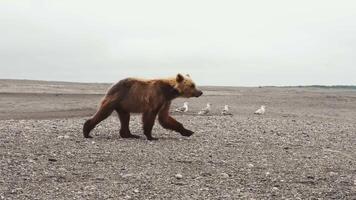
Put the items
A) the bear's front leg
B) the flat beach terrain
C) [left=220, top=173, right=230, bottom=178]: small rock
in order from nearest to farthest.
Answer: the flat beach terrain
[left=220, top=173, right=230, bottom=178]: small rock
the bear's front leg

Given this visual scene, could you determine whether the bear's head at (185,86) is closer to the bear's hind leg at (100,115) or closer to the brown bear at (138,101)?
the brown bear at (138,101)

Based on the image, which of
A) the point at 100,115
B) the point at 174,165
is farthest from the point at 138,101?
the point at 174,165

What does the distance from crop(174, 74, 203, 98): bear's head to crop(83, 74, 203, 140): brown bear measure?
0.05m

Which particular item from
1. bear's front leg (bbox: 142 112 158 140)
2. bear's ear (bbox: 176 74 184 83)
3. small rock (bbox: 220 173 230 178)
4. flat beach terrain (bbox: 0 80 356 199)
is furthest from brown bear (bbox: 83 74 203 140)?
small rock (bbox: 220 173 230 178)

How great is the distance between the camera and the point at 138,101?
14.0 meters

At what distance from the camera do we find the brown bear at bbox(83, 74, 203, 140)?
548 inches

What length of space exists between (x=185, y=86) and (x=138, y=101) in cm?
132

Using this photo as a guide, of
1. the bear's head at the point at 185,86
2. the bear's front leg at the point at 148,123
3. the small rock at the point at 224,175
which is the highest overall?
the bear's head at the point at 185,86

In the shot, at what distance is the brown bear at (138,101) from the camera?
13.9m

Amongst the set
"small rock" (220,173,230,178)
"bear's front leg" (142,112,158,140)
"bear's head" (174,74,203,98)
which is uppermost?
"bear's head" (174,74,203,98)

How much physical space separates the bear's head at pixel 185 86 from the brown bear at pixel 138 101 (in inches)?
1.8

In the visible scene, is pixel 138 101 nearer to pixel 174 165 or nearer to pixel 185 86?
pixel 185 86

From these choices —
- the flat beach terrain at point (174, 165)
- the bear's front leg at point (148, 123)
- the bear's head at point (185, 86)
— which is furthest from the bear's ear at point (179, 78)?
the flat beach terrain at point (174, 165)

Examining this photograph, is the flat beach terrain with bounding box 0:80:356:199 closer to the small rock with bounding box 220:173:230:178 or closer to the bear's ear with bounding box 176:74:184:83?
the small rock with bounding box 220:173:230:178
